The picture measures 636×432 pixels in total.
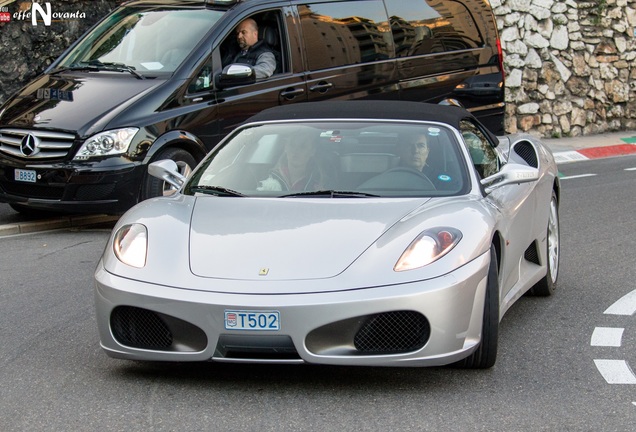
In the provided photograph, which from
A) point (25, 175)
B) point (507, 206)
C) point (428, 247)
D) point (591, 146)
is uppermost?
point (428, 247)

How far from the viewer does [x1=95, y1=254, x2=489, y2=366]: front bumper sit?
211 inches

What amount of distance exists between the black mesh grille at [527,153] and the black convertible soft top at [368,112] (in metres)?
0.74

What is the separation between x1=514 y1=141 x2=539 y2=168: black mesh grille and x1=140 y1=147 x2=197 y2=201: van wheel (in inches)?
130

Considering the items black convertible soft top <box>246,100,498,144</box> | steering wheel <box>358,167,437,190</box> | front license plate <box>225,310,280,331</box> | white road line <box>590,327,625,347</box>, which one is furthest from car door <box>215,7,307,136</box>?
front license plate <box>225,310,280,331</box>

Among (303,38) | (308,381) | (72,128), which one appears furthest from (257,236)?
(303,38)

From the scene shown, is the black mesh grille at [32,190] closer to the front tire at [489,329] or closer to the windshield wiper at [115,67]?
the windshield wiper at [115,67]

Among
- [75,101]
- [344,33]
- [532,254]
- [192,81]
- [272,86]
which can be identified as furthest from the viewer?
[344,33]

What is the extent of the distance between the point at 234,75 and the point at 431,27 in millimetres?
2989

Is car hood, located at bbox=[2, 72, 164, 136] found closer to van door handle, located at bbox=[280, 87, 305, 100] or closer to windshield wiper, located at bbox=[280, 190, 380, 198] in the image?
van door handle, located at bbox=[280, 87, 305, 100]

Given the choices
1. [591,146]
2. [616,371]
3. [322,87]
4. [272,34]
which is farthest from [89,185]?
[591,146]

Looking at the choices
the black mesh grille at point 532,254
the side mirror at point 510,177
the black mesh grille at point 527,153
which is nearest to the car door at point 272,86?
the black mesh grille at point 527,153

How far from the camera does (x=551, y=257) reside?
26.5 feet

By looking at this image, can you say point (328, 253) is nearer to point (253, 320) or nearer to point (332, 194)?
point (253, 320)

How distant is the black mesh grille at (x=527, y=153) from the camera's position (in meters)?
8.04
